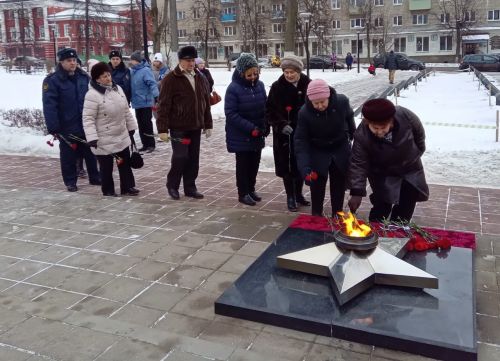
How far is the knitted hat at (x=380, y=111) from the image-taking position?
4273 mm

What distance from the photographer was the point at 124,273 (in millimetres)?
4535

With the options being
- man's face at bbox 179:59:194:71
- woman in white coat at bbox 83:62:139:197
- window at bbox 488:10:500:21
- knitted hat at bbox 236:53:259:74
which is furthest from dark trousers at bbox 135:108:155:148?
window at bbox 488:10:500:21

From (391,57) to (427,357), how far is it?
24776mm

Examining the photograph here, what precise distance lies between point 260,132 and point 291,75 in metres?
0.82

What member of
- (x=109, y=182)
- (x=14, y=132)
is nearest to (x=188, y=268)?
(x=109, y=182)

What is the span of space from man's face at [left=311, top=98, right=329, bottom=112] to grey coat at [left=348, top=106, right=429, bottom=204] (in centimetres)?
47

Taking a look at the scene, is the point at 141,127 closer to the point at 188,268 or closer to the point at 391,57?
the point at 188,268

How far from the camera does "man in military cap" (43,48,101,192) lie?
7148 millimetres

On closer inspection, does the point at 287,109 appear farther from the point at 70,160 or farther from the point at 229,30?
the point at 229,30

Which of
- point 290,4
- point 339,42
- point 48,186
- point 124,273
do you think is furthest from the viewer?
point 339,42

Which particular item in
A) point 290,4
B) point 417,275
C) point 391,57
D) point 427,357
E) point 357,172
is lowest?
point 427,357

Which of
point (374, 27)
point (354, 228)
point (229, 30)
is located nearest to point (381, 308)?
point (354, 228)

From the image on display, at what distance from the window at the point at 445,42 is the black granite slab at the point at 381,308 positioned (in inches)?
2237

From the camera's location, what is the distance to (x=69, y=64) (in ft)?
23.5
